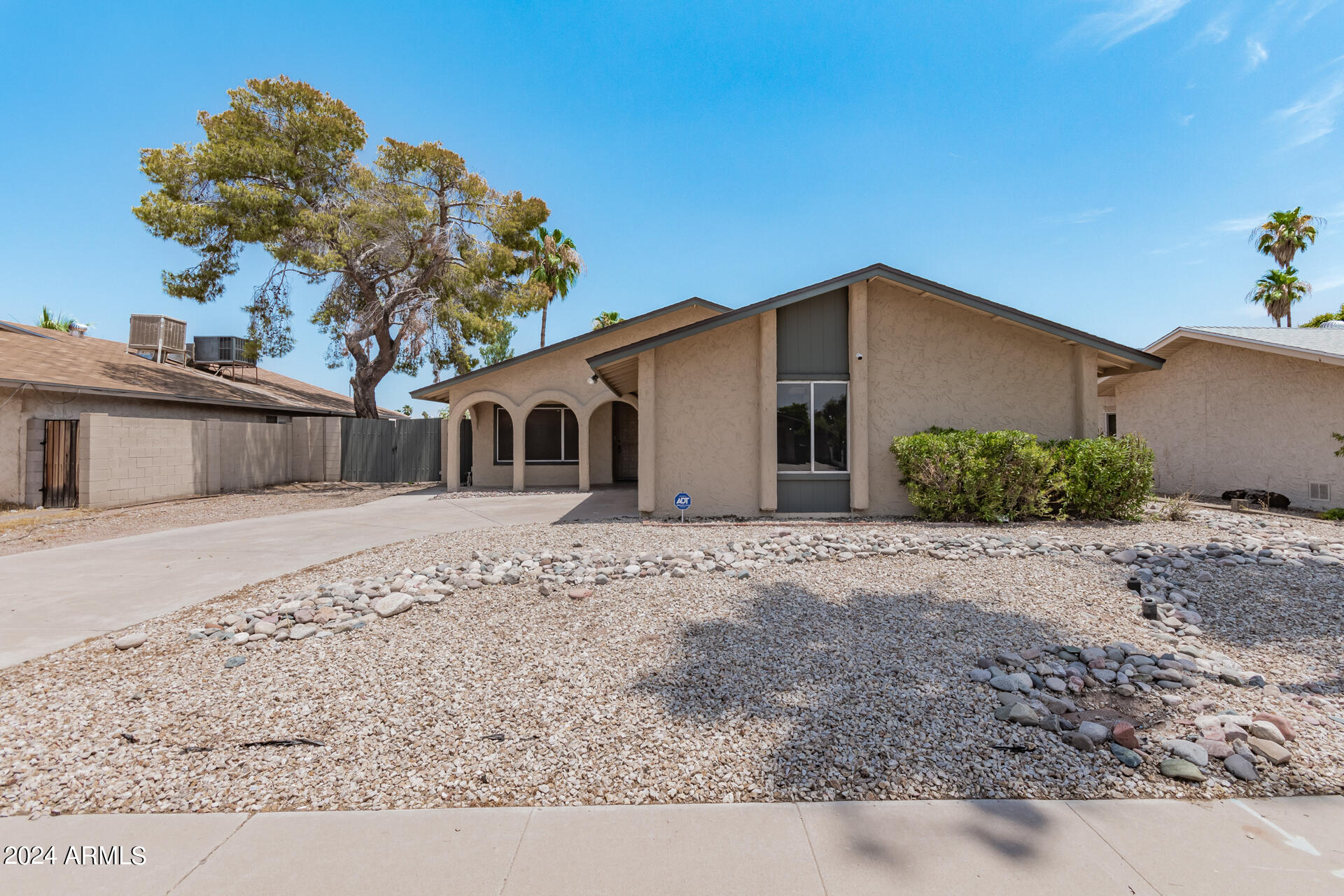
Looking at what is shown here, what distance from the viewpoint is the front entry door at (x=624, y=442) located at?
59.5 feet

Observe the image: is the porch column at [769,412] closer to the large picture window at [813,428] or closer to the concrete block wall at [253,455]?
the large picture window at [813,428]

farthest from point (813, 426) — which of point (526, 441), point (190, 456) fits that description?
point (190, 456)

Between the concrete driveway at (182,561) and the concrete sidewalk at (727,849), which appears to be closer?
the concrete sidewalk at (727,849)

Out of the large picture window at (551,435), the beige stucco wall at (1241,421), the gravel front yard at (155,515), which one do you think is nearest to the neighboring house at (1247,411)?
the beige stucco wall at (1241,421)

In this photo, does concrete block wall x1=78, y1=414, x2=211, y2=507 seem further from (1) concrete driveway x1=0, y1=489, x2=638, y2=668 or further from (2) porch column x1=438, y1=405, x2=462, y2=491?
(2) porch column x1=438, y1=405, x2=462, y2=491

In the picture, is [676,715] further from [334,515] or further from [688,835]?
[334,515]

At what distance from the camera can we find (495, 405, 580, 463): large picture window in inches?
656

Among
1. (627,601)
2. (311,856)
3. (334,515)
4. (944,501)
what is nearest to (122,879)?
(311,856)

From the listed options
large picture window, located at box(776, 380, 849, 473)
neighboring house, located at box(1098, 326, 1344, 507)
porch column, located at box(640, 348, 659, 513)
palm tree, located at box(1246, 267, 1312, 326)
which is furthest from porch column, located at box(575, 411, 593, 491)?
palm tree, located at box(1246, 267, 1312, 326)

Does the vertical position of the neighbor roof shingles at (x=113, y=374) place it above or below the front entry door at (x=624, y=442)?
above

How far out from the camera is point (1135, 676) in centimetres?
360

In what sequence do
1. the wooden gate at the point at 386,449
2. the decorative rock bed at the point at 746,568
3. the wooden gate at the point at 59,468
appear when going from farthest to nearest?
the wooden gate at the point at 386,449
the wooden gate at the point at 59,468
the decorative rock bed at the point at 746,568

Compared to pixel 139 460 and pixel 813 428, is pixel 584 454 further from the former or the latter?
pixel 139 460

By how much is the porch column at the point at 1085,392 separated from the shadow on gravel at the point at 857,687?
7.07m
